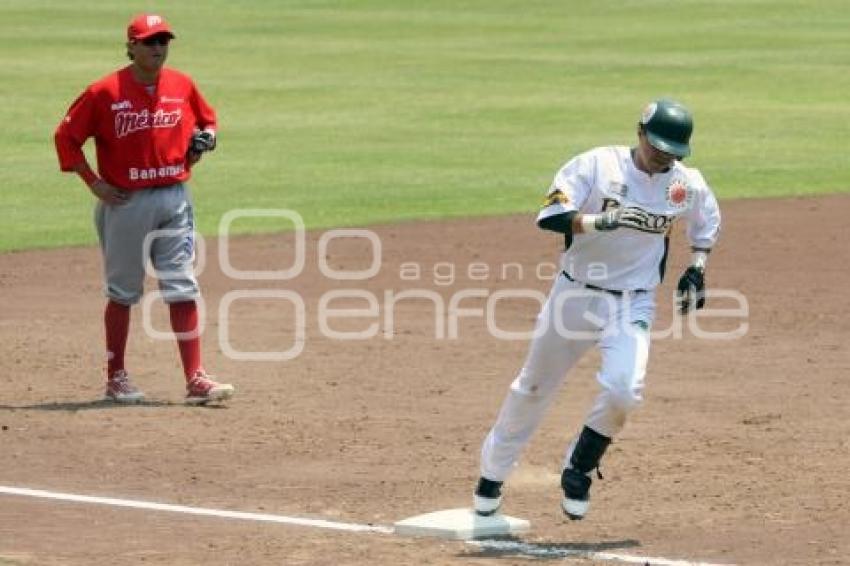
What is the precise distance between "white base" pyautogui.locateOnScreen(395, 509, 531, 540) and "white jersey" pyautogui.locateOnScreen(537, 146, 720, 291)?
1099 millimetres

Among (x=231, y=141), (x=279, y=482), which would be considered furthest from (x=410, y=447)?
(x=231, y=141)

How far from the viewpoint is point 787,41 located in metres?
35.4

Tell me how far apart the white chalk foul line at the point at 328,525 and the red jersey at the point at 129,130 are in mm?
2461

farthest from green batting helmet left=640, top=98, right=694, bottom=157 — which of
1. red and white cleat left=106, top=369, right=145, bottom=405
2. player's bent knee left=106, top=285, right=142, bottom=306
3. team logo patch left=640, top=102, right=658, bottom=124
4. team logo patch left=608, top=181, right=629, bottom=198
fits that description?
red and white cleat left=106, top=369, right=145, bottom=405

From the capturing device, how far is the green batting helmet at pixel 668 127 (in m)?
8.51

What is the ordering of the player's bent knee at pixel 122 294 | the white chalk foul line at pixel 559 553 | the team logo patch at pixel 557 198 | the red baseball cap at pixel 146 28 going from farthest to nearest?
the player's bent knee at pixel 122 294, the red baseball cap at pixel 146 28, the team logo patch at pixel 557 198, the white chalk foul line at pixel 559 553

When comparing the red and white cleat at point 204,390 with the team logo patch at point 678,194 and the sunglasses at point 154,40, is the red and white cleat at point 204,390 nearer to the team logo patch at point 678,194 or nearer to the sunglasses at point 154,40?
the sunglasses at point 154,40

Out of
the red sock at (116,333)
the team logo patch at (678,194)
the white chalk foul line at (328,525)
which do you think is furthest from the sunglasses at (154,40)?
the team logo patch at (678,194)

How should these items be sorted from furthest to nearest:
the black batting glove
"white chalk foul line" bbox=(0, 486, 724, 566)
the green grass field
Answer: the green grass field, the black batting glove, "white chalk foul line" bbox=(0, 486, 724, 566)

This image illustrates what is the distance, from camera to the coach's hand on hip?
37.8 feet

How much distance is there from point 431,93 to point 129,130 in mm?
17159

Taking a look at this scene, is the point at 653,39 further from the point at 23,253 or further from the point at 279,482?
the point at 279,482

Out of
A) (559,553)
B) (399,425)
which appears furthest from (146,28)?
(559,553)

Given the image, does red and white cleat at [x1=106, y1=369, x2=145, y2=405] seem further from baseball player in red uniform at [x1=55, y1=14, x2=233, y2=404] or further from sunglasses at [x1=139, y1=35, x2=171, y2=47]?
sunglasses at [x1=139, y1=35, x2=171, y2=47]
